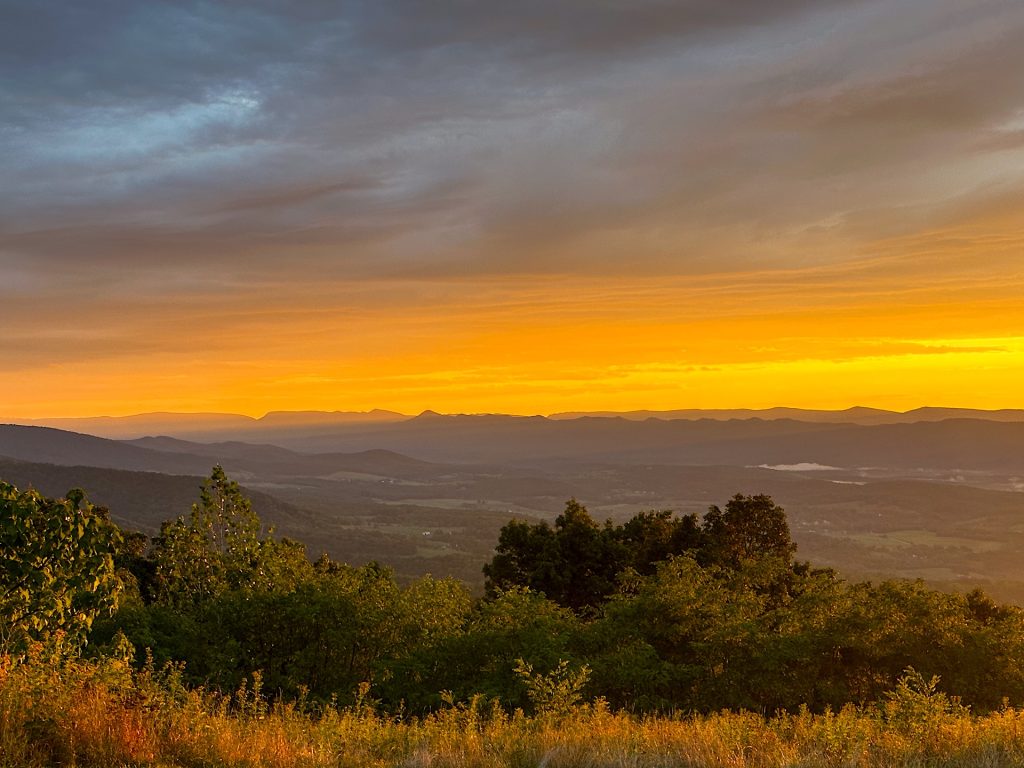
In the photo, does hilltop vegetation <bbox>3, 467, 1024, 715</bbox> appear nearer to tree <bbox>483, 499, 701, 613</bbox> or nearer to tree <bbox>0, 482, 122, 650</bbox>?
tree <bbox>0, 482, 122, 650</bbox>

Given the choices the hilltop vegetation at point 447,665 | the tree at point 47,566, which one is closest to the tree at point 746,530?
the hilltop vegetation at point 447,665

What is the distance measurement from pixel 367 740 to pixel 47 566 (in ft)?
15.2

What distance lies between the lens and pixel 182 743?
25.9 feet

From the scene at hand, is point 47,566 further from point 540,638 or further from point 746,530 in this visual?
point 746,530

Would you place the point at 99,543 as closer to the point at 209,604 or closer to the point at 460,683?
the point at 460,683

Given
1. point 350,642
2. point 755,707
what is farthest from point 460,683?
point 755,707

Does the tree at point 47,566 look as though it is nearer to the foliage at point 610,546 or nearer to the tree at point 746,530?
the foliage at point 610,546

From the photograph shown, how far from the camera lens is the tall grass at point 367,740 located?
7.57 m

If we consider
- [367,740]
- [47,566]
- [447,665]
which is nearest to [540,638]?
[447,665]

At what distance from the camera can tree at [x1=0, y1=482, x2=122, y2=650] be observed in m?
9.58

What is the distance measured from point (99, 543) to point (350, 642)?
1122 cm

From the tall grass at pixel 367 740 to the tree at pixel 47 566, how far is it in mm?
540

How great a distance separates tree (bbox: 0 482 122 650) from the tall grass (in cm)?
54

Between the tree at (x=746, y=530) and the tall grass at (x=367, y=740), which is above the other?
the tall grass at (x=367, y=740)
